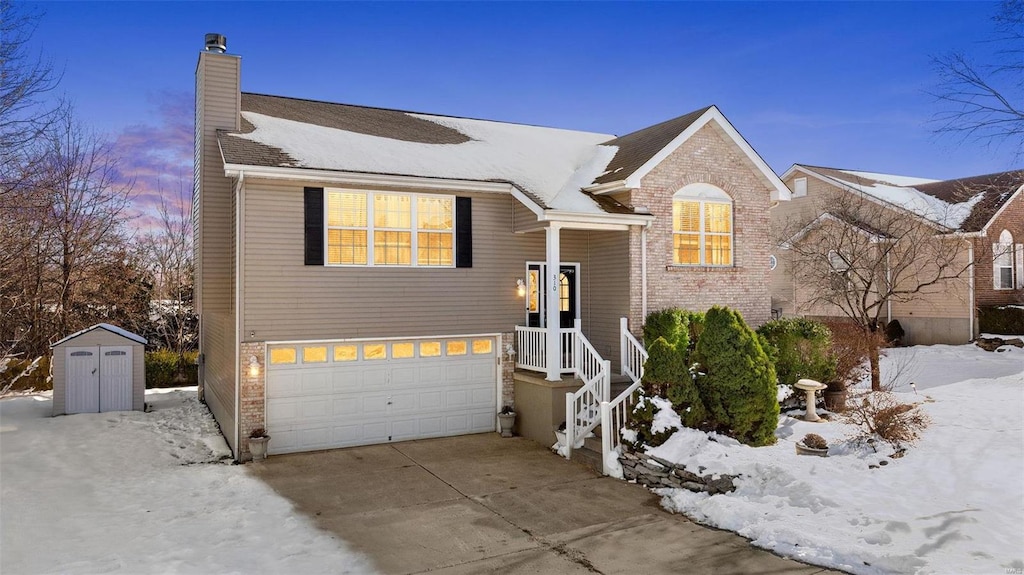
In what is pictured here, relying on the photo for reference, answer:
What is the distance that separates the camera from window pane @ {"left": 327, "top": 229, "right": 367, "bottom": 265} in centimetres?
1226

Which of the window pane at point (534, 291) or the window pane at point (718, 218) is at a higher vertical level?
the window pane at point (718, 218)

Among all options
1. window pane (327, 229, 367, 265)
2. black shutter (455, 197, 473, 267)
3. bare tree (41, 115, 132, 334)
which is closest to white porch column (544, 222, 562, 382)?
black shutter (455, 197, 473, 267)

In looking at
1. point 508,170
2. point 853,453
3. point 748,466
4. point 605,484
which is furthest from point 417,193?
point 853,453

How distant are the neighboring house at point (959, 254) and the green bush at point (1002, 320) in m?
0.35

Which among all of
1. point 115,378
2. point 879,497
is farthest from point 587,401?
point 115,378

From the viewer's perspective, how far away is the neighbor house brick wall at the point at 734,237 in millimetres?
13727

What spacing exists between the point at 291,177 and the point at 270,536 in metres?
6.48

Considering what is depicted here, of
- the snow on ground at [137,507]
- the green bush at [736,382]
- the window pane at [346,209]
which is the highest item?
the window pane at [346,209]

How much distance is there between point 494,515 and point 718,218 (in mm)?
9323

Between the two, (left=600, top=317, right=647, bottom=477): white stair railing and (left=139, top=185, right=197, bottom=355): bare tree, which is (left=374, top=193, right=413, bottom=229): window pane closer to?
(left=600, top=317, right=647, bottom=477): white stair railing

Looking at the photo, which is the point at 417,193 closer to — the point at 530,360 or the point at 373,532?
the point at 530,360

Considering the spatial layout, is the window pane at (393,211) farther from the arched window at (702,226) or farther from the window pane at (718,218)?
the window pane at (718,218)

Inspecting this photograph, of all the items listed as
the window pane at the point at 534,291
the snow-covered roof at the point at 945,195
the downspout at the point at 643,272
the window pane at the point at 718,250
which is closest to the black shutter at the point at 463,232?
the window pane at the point at 534,291

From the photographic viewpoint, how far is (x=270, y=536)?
25.3 ft
